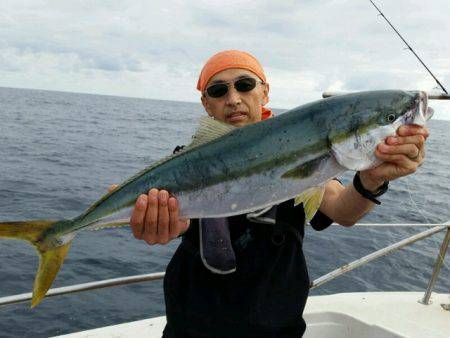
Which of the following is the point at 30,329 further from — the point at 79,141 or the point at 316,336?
the point at 79,141

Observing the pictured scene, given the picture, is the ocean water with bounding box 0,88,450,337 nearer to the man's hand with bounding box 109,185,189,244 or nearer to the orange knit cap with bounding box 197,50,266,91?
the orange knit cap with bounding box 197,50,266,91

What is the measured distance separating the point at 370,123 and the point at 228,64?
1.43m

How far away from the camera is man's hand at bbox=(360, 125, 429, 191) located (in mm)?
2609

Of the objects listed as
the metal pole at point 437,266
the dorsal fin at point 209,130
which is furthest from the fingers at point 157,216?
the metal pole at point 437,266

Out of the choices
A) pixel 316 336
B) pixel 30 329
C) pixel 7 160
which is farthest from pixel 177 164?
pixel 7 160

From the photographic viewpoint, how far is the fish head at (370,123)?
2.71 meters

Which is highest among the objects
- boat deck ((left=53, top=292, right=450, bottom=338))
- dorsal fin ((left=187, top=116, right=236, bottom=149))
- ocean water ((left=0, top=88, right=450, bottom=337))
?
dorsal fin ((left=187, top=116, right=236, bottom=149))

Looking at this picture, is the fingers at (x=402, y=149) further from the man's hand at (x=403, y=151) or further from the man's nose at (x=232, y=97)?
the man's nose at (x=232, y=97)

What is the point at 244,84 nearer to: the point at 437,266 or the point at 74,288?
the point at 74,288

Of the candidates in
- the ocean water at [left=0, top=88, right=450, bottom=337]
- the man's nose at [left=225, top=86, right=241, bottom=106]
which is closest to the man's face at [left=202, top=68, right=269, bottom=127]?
the man's nose at [left=225, top=86, right=241, bottom=106]

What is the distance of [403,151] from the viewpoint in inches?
102

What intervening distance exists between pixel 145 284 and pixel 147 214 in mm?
7765

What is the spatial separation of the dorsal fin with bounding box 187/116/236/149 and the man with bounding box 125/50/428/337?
46cm

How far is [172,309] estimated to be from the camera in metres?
3.16
